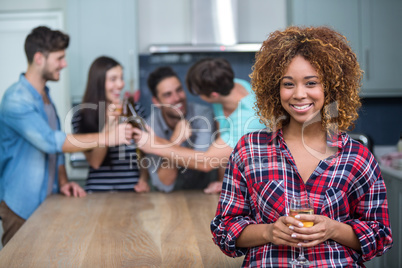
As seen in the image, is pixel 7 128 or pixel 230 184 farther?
pixel 7 128

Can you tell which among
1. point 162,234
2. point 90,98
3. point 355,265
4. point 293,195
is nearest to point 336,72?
point 293,195

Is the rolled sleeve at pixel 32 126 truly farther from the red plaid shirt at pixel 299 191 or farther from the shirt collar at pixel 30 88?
the red plaid shirt at pixel 299 191

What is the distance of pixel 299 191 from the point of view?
1259 millimetres

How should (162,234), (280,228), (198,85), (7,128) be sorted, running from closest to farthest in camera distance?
(280,228), (162,234), (7,128), (198,85)

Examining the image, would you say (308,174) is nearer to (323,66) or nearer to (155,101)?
(323,66)

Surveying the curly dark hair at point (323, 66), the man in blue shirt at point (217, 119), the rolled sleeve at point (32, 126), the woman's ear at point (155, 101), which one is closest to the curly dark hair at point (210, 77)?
the man in blue shirt at point (217, 119)

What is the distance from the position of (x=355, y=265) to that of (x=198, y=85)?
220cm

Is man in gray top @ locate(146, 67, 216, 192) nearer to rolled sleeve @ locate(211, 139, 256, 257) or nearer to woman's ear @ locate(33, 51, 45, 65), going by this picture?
woman's ear @ locate(33, 51, 45, 65)

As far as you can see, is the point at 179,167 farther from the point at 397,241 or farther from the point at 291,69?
the point at 291,69

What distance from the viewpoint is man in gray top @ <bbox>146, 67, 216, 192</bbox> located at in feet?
10.6

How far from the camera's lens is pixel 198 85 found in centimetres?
331

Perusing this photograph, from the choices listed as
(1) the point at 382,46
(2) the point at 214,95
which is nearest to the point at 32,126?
(2) the point at 214,95

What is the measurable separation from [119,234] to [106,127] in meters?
1.26

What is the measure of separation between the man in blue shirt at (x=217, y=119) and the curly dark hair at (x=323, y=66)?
4.98ft
